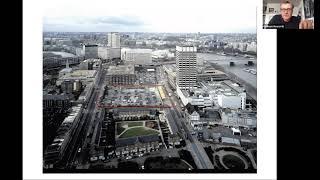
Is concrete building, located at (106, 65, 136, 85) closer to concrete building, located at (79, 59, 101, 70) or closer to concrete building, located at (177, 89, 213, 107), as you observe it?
concrete building, located at (79, 59, 101, 70)

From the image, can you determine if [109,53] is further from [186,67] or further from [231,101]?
[231,101]

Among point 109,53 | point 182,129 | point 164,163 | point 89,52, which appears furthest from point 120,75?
point 164,163

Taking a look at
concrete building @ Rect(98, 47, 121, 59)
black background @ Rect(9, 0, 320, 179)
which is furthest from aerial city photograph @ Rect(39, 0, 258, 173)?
black background @ Rect(9, 0, 320, 179)

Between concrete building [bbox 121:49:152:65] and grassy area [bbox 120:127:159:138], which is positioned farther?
concrete building [bbox 121:49:152:65]

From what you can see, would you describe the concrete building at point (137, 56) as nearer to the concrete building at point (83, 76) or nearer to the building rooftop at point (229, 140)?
the concrete building at point (83, 76)
